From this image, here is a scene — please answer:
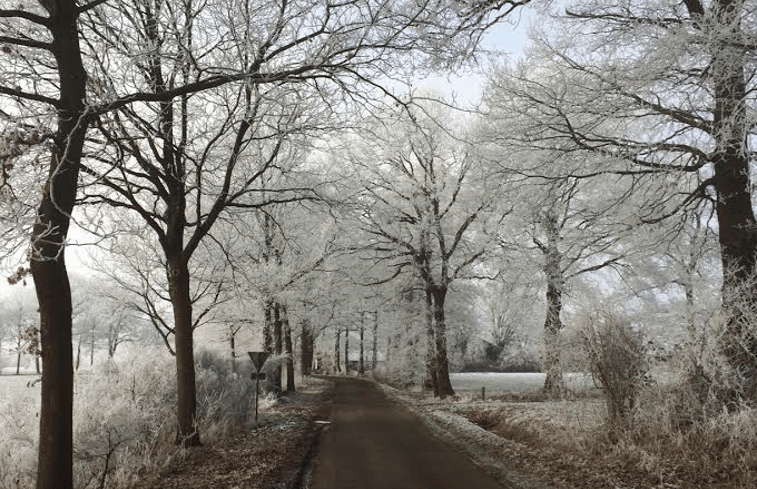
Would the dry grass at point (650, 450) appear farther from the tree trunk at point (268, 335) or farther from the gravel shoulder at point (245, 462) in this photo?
the tree trunk at point (268, 335)

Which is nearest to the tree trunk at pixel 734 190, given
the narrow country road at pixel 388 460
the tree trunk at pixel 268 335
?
the narrow country road at pixel 388 460

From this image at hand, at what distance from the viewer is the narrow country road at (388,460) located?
7.61m

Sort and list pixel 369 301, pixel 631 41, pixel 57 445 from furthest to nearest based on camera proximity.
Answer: pixel 369 301, pixel 631 41, pixel 57 445

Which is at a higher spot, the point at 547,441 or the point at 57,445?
the point at 57,445

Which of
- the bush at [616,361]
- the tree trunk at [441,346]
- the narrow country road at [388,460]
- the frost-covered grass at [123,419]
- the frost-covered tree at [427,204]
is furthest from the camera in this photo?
the frost-covered tree at [427,204]

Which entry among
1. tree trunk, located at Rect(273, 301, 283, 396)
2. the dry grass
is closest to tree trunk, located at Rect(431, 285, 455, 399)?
tree trunk, located at Rect(273, 301, 283, 396)

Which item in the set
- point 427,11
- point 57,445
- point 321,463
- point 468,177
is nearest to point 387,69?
point 427,11

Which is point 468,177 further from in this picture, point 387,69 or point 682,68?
point 387,69

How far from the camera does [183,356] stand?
10141 mm

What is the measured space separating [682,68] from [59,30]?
28.0 feet

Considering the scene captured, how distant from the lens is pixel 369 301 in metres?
26.6

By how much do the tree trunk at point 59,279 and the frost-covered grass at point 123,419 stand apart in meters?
2.12

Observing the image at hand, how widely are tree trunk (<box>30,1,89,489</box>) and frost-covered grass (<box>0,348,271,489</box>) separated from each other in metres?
2.12

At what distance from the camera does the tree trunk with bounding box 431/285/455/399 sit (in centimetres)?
2100
